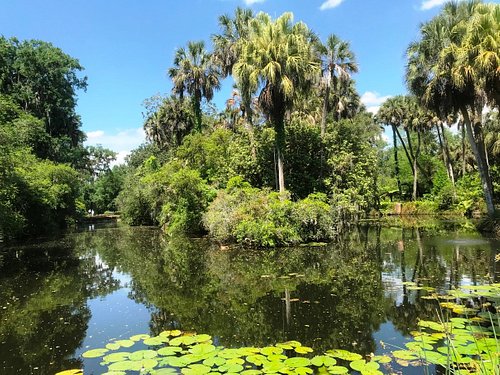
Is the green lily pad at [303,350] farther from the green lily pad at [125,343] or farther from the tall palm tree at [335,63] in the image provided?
the tall palm tree at [335,63]

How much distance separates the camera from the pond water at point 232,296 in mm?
6820

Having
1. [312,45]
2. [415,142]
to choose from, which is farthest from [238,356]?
[415,142]

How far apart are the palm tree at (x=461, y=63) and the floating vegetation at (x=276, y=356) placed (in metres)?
14.8

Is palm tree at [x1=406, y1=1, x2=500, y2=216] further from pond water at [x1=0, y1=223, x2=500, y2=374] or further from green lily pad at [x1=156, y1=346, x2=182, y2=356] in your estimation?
green lily pad at [x1=156, y1=346, x2=182, y2=356]

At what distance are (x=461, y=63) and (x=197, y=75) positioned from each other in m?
20.5

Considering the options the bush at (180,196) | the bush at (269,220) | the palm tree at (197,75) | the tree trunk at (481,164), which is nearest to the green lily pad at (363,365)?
the bush at (269,220)

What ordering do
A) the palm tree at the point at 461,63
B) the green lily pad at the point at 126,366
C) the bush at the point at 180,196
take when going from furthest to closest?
the bush at the point at 180,196 → the palm tree at the point at 461,63 → the green lily pad at the point at 126,366

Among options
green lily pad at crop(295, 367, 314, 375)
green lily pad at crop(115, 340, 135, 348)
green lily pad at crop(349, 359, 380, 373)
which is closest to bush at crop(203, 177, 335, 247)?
green lily pad at crop(115, 340, 135, 348)

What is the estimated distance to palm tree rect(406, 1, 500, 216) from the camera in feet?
59.1

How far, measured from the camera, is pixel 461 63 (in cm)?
1891

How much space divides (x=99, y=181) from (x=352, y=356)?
6653cm

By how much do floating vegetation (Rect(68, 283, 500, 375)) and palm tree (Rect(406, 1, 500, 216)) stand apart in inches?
584

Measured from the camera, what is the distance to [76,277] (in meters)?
13.4

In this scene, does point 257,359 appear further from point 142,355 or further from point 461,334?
point 461,334
